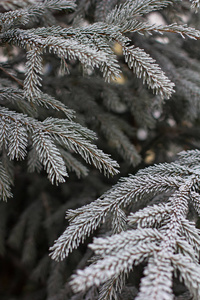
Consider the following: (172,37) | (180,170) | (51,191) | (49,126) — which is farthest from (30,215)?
(172,37)

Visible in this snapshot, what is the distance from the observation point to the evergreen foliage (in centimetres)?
53

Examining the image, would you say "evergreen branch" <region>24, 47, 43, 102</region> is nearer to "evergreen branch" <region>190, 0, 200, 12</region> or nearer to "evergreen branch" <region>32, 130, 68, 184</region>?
"evergreen branch" <region>32, 130, 68, 184</region>

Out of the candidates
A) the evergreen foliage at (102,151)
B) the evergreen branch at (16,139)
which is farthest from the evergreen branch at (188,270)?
the evergreen branch at (16,139)

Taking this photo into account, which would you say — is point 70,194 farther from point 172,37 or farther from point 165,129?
point 172,37

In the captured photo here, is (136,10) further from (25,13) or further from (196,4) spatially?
(25,13)

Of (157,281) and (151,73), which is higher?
(151,73)

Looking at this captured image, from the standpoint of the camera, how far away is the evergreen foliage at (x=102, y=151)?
0.53m

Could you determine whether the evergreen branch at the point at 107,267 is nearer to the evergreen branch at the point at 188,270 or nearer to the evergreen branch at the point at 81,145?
the evergreen branch at the point at 188,270

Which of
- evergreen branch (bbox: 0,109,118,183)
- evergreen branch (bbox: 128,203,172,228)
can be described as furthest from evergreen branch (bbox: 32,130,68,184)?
evergreen branch (bbox: 128,203,172,228)

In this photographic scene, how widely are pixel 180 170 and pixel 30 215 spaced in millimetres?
1037

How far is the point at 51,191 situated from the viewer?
1662 mm

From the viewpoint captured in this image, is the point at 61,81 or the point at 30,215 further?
the point at 30,215

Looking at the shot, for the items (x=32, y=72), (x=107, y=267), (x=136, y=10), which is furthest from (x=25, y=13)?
(x=107, y=267)

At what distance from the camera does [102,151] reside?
0.80 metres
